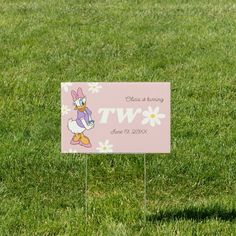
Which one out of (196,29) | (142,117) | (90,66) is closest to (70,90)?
(142,117)

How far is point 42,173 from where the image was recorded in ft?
19.8

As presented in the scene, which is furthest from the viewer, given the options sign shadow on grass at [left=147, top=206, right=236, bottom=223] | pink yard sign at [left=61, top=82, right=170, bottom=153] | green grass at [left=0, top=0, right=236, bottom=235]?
green grass at [left=0, top=0, right=236, bottom=235]

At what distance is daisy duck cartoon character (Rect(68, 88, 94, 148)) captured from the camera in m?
4.89

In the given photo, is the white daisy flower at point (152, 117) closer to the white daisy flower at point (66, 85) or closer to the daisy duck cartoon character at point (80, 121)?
the daisy duck cartoon character at point (80, 121)

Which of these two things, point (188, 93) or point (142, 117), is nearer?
point (142, 117)

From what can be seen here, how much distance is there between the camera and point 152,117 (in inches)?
192

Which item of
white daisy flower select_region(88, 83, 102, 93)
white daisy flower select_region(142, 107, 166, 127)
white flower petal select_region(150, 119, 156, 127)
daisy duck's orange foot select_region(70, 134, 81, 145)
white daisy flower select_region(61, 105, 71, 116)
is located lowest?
daisy duck's orange foot select_region(70, 134, 81, 145)

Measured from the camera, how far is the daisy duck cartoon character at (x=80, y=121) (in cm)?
489

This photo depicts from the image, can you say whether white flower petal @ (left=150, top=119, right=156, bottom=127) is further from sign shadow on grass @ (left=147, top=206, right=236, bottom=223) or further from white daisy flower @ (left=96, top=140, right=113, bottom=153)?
sign shadow on grass @ (left=147, top=206, right=236, bottom=223)

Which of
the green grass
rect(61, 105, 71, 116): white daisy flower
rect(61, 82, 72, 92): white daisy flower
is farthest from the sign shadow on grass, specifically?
rect(61, 82, 72, 92): white daisy flower

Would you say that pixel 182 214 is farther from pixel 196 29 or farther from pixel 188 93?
pixel 196 29

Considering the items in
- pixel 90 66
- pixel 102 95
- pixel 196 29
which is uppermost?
pixel 196 29

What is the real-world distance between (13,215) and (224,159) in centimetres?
233

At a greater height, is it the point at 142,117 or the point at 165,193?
the point at 142,117
